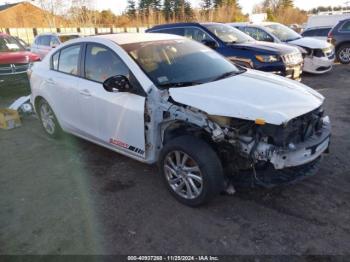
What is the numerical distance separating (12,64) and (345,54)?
11635 mm

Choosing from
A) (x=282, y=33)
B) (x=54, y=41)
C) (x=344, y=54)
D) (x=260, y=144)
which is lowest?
(x=344, y=54)

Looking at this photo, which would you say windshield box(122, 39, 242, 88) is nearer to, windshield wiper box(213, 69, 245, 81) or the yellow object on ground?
windshield wiper box(213, 69, 245, 81)

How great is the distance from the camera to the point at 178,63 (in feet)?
13.5

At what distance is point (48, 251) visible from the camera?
2.97m

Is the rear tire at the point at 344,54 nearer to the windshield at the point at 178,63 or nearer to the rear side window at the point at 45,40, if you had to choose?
the windshield at the point at 178,63

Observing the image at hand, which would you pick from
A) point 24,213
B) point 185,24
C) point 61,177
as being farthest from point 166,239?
point 185,24

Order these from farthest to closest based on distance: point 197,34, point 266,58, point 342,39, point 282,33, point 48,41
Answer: point 48,41 → point 342,39 → point 282,33 → point 197,34 → point 266,58

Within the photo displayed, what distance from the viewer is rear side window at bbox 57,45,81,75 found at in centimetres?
467

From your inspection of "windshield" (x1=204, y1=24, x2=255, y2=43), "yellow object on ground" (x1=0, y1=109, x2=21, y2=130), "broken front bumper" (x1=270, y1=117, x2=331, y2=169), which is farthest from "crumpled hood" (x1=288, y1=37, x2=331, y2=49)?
"yellow object on ground" (x1=0, y1=109, x2=21, y2=130)

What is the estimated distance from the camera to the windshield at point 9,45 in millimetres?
10007

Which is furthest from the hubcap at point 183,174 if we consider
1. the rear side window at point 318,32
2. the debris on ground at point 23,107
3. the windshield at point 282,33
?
the rear side window at point 318,32

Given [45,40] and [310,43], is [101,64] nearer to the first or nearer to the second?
[310,43]

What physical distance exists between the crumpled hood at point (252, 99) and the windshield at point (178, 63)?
264mm

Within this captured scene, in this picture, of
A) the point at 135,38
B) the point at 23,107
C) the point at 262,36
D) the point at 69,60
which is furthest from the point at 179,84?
the point at 262,36
